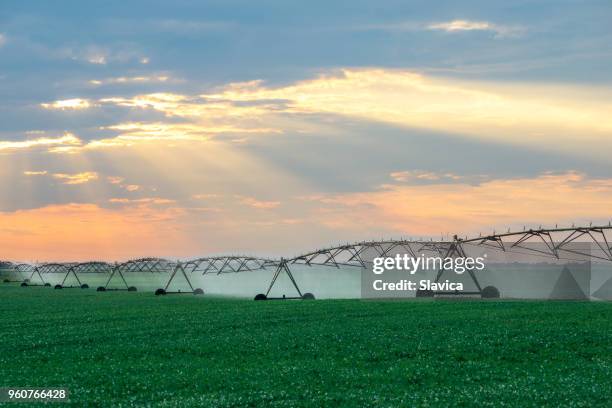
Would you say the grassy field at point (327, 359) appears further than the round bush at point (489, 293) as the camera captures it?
No

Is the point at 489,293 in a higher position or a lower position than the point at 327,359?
Answer: higher

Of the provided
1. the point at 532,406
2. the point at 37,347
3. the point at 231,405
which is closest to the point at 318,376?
the point at 231,405

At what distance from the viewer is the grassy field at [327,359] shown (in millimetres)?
22344

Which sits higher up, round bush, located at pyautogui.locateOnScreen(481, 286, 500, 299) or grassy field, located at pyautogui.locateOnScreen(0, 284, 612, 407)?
round bush, located at pyautogui.locateOnScreen(481, 286, 500, 299)

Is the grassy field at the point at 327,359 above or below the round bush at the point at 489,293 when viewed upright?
below

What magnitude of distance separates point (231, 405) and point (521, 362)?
12.6 m

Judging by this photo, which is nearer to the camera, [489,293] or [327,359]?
[327,359]

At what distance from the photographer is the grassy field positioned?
22.3 metres

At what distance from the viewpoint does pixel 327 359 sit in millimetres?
29062

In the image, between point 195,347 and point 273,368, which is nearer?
point 273,368

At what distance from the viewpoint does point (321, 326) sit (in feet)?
135

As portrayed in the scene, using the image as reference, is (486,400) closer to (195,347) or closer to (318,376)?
(318,376)

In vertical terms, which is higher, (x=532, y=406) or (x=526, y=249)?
(x=526, y=249)

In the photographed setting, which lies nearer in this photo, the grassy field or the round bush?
the grassy field
